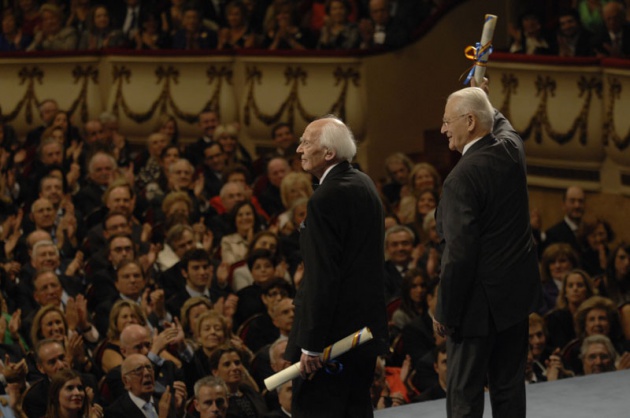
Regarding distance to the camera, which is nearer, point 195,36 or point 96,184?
point 96,184

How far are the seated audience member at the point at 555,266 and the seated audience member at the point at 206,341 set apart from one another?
2.23 metres

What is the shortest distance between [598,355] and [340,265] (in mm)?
3322

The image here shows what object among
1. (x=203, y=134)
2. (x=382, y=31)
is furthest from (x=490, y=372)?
(x=203, y=134)

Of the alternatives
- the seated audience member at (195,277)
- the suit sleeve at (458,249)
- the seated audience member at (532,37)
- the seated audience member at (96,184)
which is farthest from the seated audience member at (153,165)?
the suit sleeve at (458,249)

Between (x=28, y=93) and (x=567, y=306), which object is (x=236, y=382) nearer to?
(x=567, y=306)

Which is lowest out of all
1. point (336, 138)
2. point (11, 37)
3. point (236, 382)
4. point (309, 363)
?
point (236, 382)

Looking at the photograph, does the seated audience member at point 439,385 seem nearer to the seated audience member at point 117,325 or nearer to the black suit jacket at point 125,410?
the black suit jacket at point 125,410

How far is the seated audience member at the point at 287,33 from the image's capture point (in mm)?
11477

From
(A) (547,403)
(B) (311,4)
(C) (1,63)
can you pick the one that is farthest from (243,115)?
(A) (547,403)

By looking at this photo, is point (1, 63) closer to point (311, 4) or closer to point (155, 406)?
point (311, 4)

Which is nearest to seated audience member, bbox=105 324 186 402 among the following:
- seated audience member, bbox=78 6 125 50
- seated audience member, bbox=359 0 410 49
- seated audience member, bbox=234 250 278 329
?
seated audience member, bbox=234 250 278 329

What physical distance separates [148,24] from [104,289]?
4.97 meters

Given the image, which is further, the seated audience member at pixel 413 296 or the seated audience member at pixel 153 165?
the seated audience member at pixel 153 165

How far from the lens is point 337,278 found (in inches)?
158
